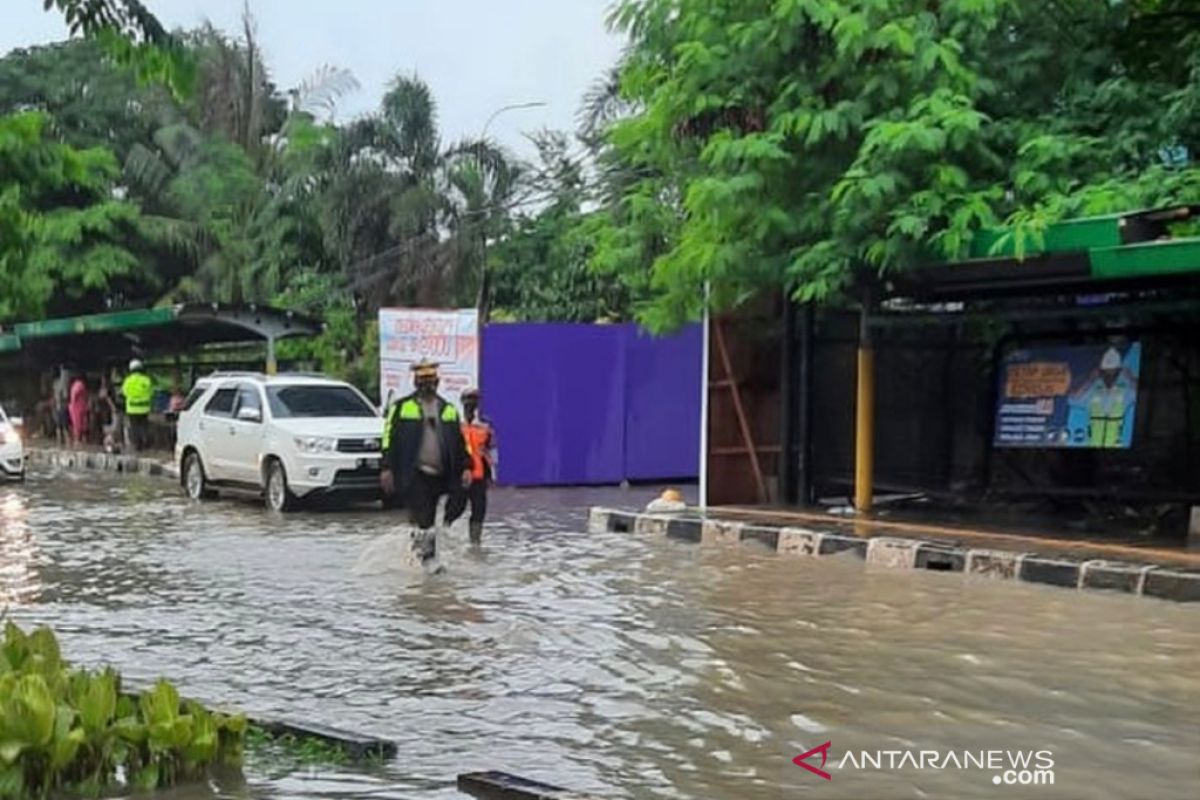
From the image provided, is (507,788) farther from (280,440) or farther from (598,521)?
(280,440)

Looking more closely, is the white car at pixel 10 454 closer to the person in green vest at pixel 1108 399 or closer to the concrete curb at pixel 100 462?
the concrete curb at pixel 100 462

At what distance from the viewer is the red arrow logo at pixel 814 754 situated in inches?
260

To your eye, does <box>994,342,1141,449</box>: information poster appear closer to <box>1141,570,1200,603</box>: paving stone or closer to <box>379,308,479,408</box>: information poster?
<box>1141,570,1200,603</box>: paving stone

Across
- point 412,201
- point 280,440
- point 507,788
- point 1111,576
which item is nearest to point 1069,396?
point 1111,576

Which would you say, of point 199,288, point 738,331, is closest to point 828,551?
point 738,331

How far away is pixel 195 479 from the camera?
2203 centimetres

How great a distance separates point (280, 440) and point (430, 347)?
144 inches

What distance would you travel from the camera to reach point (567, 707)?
8.02 metres

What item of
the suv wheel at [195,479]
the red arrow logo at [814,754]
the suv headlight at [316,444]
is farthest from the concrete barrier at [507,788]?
the suv wheel at [195,479]

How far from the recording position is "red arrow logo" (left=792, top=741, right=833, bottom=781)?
6598 mm

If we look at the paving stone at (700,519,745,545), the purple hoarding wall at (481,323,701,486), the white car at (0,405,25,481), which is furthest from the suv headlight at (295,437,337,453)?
the white car at (0,405,25,481)

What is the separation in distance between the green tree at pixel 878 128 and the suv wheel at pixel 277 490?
20.2 feet

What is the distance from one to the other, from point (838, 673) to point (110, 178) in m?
31.3

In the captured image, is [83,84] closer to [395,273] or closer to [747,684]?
[395,273]
